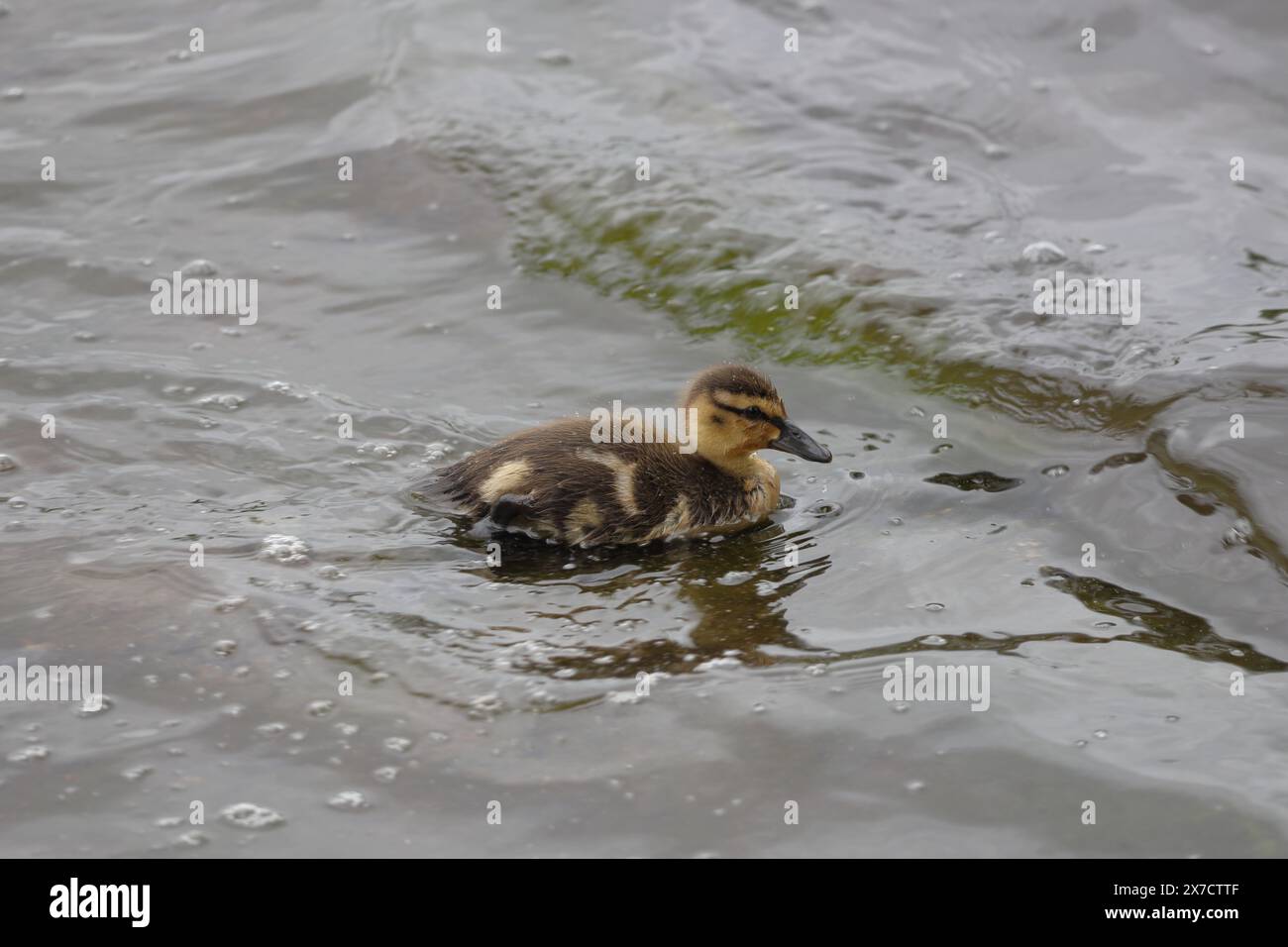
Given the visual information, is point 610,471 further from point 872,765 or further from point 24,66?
point 24,66

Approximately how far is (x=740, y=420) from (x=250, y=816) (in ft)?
9.12

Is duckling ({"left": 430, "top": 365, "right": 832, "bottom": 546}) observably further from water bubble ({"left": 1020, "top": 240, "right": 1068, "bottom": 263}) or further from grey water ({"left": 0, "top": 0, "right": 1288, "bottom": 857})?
water bubble ({"left": 1020, "top": 240, "right": 1068, "bottom": 263})

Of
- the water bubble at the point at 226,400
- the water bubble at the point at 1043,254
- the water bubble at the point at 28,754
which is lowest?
the water bubble at the point at 28,754

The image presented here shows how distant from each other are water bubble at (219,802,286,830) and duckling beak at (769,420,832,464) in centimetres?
277

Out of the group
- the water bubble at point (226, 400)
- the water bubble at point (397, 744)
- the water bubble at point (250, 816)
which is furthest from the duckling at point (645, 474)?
the water bubble at point (250, 816)

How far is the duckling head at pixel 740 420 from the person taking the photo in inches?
242

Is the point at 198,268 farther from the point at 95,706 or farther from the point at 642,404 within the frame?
the point at 95,706

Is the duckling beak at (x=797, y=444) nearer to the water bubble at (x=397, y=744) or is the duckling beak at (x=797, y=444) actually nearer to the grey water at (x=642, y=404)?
the grey water at (x=642, y=404)

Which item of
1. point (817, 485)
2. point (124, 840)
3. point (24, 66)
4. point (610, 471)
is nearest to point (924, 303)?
point (817, 485)

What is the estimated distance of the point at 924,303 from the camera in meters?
7.69

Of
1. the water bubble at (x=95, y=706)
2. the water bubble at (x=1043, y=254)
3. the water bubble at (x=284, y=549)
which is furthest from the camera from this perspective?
the water bubble at (x=1043, y=254)

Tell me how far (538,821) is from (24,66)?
9040 millimetres

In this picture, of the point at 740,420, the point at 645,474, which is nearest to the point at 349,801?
the point at 645,474
